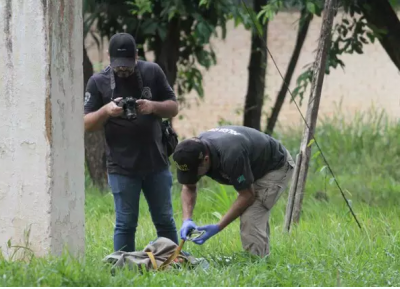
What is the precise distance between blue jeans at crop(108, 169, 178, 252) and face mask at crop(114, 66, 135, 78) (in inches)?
29.4

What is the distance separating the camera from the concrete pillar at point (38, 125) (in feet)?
18.6

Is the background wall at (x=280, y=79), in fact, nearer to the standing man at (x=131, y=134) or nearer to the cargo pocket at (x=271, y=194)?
the standing man at (x=131, y=134)

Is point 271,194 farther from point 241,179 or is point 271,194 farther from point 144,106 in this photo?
point 144,106

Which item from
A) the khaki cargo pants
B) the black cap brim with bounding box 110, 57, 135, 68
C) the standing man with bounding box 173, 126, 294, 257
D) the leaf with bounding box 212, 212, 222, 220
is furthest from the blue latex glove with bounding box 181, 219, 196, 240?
the leaf with bounding box 212, 212, 222, 220

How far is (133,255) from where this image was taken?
5.97 metres

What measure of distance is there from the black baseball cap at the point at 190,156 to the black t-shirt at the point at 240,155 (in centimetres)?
12

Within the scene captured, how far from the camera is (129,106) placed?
630 cm

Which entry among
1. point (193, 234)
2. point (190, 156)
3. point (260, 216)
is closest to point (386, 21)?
point (260, 216)

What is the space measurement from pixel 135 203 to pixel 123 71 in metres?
0.99

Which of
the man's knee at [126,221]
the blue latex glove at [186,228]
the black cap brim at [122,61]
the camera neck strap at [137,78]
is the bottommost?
the man's knee at [126,221]

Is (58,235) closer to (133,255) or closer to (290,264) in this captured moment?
(133,255)

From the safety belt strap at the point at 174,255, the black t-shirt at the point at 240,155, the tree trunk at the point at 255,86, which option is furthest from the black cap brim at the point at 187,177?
the tree trunk at the point at 255,86

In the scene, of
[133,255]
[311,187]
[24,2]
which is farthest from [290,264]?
[311,187]

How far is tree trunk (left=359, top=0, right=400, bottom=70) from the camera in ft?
32.0
